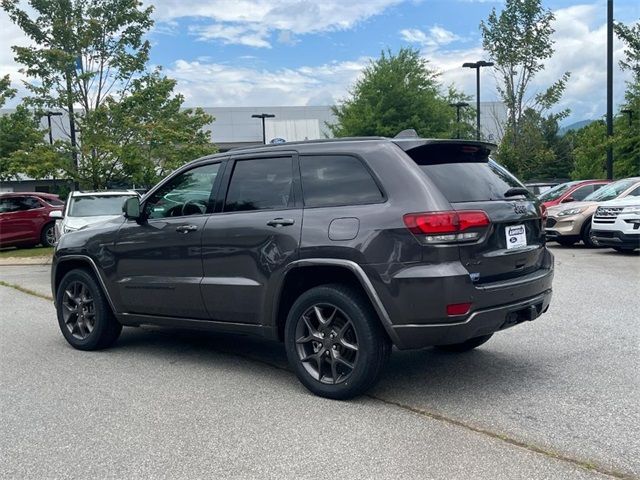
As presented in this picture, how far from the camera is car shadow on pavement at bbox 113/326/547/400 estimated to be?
5082mm

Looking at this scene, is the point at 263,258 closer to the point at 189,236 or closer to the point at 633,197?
the point at 189,236

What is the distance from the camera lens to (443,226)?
4.41 metres

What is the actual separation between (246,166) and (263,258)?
0.88 metres

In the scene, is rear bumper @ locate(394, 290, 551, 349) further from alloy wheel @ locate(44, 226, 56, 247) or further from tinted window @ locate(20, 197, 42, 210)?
tinted window @ locate(20, 197, 42, 210)

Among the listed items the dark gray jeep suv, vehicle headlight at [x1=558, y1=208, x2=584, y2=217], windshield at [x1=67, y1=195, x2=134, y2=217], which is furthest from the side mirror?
vehicle headlight at [x1=558, y1=208, x2=584, y2=217]

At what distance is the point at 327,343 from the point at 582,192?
51.6 ft

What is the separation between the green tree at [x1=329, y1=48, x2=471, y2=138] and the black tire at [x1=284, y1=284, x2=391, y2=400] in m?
27.8

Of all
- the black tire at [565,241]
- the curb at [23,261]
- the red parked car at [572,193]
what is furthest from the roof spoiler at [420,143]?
the curb at [23,261]

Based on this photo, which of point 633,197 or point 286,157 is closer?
point 286,157

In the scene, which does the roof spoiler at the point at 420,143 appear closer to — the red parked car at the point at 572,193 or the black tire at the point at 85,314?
the black tire at the point at 85,314

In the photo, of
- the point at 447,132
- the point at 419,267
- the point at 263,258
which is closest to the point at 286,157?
the point at 263,258

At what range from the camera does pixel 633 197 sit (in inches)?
551

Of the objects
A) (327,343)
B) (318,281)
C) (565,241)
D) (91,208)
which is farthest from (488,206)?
(565,241)

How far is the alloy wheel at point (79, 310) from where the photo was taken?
21.9ft
